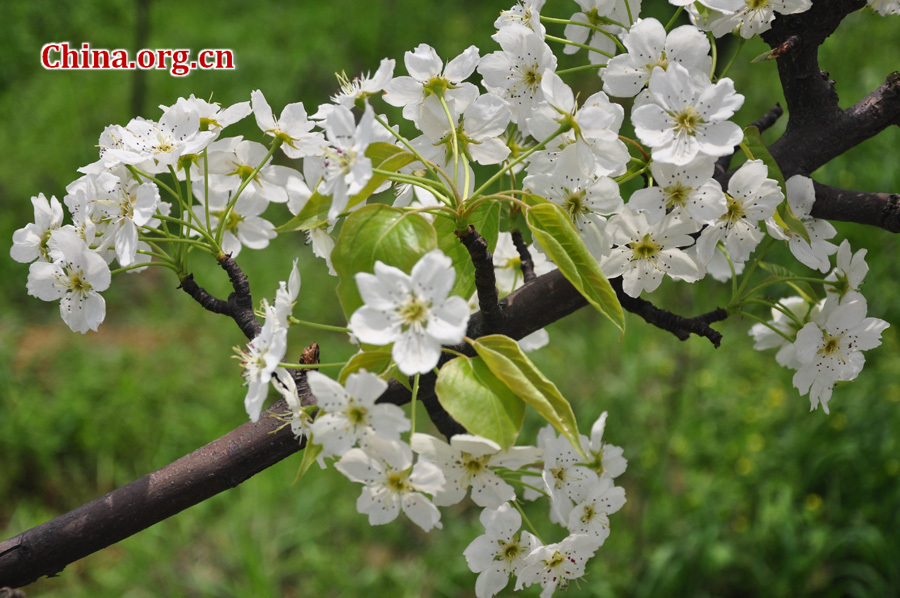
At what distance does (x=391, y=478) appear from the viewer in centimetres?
82

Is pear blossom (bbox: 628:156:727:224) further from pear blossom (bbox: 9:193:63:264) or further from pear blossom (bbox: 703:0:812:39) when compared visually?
pear blossom (bbox: 9:193:63:264)

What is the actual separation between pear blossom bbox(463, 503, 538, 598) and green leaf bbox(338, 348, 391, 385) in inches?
11.9

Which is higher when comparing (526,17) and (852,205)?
(526,17)

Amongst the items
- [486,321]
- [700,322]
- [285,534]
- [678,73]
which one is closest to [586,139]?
[678,73]

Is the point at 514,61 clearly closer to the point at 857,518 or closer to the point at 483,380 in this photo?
the point at 483,380

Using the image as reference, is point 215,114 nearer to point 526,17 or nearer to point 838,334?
point 526,17

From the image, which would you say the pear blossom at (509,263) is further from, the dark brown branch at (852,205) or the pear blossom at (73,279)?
the pear blossom at (73,279)

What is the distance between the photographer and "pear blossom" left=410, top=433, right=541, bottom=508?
0.85 meters

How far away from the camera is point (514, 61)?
3.37ft

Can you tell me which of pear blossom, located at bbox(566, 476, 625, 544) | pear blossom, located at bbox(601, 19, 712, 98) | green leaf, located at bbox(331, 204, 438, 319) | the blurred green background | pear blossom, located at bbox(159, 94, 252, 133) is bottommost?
the blurred green background

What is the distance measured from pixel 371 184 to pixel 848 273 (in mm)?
708

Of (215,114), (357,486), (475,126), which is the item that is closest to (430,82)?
(475,126)

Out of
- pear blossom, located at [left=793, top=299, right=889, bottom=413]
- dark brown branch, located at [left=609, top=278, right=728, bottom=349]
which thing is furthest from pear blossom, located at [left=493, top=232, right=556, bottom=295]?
pear blossom, located at [left=793, top=299, right=889, bottom=413]

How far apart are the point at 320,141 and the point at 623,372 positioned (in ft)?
8.40
